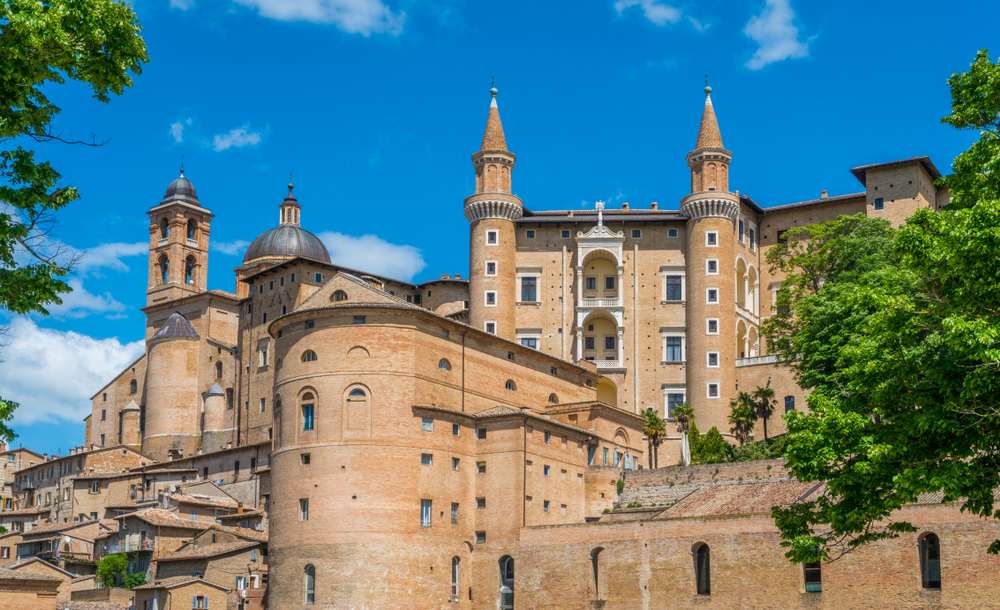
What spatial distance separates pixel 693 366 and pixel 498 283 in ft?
48.3

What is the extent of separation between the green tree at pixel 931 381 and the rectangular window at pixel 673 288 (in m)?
55.0

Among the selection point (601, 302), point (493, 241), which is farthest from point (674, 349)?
point (493, 241)

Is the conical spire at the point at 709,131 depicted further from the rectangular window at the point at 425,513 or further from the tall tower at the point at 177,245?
the tall tower at the point at 177,245

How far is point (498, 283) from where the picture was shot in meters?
81.5

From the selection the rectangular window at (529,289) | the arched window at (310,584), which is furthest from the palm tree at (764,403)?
the arched window at (310,584)

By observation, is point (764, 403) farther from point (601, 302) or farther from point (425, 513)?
point (425, 513)

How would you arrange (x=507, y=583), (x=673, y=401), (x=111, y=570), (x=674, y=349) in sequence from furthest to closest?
(x=674, y=349)
(x=673, y=401)
(x=111, y=570)
(x=507, y=583)

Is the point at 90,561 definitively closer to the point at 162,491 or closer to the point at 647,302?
the point at 162,491

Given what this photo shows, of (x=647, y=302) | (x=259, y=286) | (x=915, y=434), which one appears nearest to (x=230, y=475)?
(x=259, y=286)

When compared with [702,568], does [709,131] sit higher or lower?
higher

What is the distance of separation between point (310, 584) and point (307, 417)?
312 inches

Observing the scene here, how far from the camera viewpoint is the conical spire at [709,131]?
82375mm

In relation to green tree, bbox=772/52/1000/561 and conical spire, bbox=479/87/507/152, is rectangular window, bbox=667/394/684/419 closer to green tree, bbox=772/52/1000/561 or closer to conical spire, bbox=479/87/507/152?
conical spire, bbox=479/87/507/152

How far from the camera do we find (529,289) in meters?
83.4
